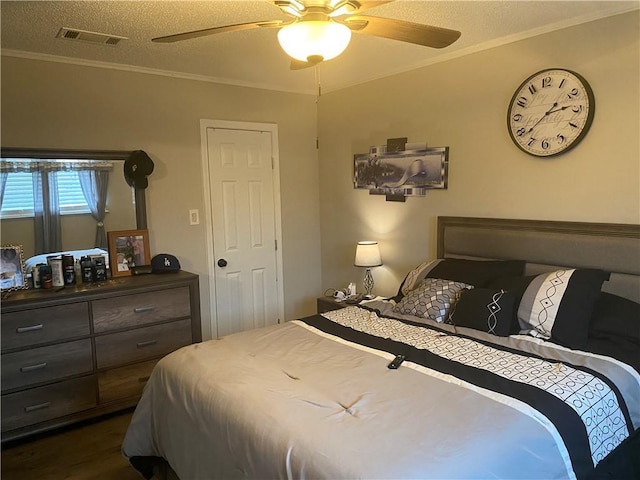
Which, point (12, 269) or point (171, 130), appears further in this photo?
point (171, 130)

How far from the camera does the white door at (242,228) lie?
406 cm

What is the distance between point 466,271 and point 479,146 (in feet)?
2.97

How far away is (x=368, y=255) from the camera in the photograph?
Result: 387 centimetres

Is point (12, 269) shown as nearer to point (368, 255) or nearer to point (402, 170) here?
point (368, 255)

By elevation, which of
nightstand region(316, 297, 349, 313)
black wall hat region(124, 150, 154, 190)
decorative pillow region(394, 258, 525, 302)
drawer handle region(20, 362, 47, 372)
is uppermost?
black wall hat region(124, 150, 154, 190)

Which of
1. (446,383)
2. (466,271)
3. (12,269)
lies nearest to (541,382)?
(446,383)

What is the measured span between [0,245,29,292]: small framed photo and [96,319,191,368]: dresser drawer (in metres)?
0.62

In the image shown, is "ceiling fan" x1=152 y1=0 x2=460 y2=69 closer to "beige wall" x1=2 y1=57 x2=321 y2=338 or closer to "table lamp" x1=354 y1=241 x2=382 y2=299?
"beige wall" x1=2 y1=57 x2=321 y2=338

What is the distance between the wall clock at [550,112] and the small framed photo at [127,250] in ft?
9.01

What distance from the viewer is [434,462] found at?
1.45 meters

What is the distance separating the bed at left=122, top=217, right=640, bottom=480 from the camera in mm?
1578

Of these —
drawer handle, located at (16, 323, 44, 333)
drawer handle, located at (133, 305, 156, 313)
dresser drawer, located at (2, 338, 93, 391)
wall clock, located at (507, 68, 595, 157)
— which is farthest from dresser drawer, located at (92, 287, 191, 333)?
wall clock, located at (507, 68, 595, 157)

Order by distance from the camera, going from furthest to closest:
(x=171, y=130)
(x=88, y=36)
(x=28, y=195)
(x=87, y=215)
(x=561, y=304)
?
(x=171, y=130) < (x=87, y=215) < (x=28, y=195) < (x=88, y=36) < (x=561, y=304)

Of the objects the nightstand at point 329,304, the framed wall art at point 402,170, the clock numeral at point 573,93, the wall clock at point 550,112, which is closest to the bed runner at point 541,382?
the nightstand at point 329,304
